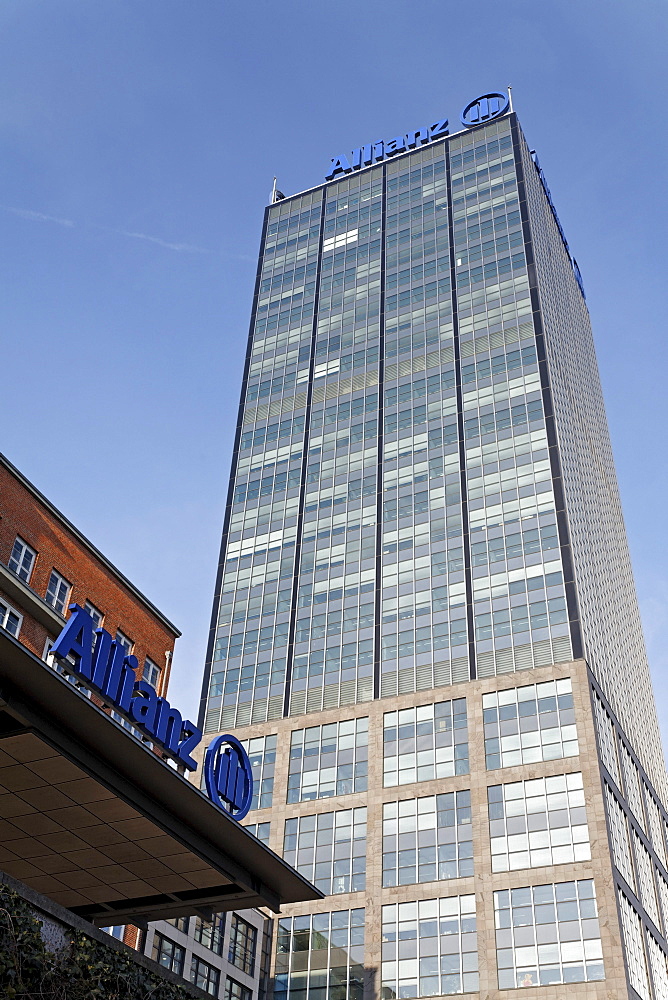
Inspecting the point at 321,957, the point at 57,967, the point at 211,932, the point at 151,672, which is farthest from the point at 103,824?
the point at 321,957

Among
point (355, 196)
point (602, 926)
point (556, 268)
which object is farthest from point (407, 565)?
point (355, 196)

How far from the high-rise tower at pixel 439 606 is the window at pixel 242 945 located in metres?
10.1

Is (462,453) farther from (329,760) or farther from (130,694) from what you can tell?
(130,694)

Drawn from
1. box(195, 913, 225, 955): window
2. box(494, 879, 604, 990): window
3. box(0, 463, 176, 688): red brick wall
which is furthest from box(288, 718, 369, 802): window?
box(0, 463, 176, 688): red brick wall

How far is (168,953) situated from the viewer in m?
68.9

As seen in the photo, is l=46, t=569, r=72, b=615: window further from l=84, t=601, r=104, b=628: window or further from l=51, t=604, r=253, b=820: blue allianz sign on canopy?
l=51, t=604, r=253, b=820: blue allianz sign on canopy

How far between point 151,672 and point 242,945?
31510 mm

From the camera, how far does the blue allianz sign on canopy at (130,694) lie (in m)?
41.3

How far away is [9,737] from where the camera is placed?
1382 inches

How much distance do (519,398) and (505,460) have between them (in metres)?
8.75

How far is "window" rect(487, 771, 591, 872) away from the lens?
86562 mm

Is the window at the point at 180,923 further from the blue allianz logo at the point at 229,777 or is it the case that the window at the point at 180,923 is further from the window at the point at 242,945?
the blue allianz logo at the point at 229,777

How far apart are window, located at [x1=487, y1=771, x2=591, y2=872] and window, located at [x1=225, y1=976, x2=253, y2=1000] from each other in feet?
73.3

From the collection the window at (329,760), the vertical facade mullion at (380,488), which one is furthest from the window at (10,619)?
the vertical facade mullion at (380,488)
